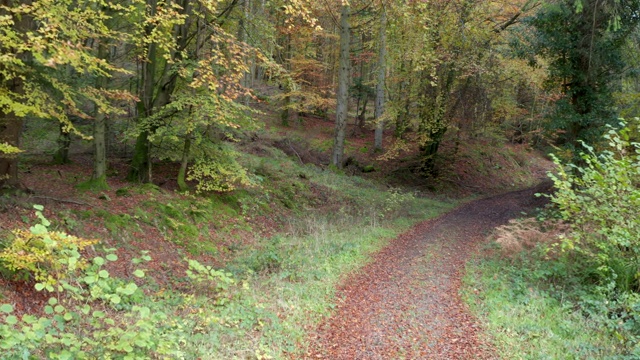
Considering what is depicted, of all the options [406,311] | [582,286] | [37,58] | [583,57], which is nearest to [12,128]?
[37,58]

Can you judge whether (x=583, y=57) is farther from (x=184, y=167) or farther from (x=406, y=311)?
(x=184, y=167)

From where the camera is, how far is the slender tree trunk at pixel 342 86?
59.8 feet

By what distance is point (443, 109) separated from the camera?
1911 cm

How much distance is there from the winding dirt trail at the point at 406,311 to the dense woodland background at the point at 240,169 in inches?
17.2

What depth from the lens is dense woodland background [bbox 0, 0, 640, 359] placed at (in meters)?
5.20

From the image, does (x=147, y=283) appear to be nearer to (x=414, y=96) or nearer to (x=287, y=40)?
(x=414, y=96)

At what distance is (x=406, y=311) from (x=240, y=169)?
655cm

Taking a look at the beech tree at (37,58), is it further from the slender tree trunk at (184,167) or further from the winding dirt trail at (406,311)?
the winding dirt trail at (406,311)

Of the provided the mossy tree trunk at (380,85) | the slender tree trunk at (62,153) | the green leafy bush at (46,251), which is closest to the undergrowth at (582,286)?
the green leafy bush at (46,251)

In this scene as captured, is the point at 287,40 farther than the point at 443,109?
Yes

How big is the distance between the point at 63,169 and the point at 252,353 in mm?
10108

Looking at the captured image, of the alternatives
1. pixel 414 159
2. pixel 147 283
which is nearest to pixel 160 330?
pixel 147 283

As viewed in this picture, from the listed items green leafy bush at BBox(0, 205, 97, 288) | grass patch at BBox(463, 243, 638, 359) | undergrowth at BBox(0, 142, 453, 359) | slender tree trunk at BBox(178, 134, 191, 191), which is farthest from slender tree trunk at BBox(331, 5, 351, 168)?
green leafy bush at BBox(0, 205, 97, 288)

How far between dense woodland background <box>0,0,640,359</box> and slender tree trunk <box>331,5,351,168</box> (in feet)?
0.37
